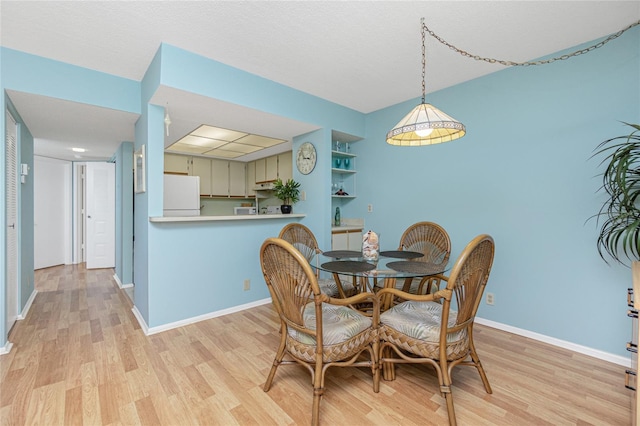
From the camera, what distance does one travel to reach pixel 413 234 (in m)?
2.92

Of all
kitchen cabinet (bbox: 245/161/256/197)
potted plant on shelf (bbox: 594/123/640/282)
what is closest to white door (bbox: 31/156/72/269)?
kitchen cabinet (bbox: 245/161/256/197)

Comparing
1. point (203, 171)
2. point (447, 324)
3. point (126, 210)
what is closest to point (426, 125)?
point (447, 324)

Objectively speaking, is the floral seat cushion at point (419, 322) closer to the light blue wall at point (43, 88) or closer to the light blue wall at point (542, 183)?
the light blue wall at point (542, 183)

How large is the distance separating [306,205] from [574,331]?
116 inches

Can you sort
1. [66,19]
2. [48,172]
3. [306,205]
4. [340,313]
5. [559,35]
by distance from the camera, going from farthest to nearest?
[48,172] → [306,205] → [559,35] → [66,19] → [340,313]

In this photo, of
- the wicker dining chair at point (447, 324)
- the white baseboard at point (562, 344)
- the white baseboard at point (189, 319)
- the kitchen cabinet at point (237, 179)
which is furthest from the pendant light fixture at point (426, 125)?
the kitchen cabinet at point (237, 179)

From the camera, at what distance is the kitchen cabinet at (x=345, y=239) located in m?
3.80

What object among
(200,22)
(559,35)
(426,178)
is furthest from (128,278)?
(559,35)

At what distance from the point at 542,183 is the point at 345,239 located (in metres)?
2.22

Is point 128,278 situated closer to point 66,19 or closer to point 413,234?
point 66,19

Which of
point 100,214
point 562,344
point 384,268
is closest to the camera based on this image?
point 384,268

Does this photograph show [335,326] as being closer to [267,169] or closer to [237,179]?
[267,169]

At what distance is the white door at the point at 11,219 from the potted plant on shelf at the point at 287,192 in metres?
2.56

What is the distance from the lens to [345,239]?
3.93 metres
